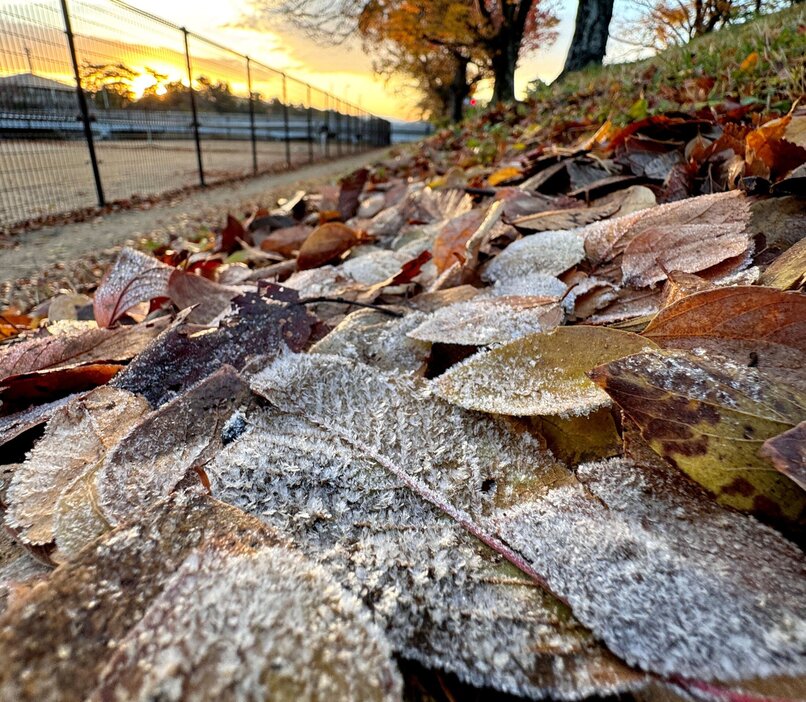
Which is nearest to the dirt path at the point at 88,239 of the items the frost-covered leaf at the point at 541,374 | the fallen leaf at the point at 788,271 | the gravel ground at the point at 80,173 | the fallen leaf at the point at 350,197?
the gravel ground at the point at 80,173

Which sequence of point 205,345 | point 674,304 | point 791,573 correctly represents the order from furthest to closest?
point 205,345
point 674,304
point 791,573

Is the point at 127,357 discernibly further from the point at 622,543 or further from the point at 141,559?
the point at 622,543

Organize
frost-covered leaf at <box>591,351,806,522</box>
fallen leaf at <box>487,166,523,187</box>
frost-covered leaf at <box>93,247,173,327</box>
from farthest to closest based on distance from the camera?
fallen leaf at <box>487,166,523,187</box> < frost-covered leaf at <box>93,247,173,327</box> < frost-covered leaf at <box>591,351,806,522</box>

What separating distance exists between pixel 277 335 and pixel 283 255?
1.18 meters

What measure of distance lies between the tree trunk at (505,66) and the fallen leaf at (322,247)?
11859 millimetres

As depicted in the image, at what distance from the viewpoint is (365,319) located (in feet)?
2.89

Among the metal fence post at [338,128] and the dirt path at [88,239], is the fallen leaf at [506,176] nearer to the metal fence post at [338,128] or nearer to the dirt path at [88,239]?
the dirt path at [88,239]

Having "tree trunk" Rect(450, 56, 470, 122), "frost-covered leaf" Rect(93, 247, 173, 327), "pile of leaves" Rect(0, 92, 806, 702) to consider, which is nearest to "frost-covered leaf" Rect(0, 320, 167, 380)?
"pile of leaves" Rect(0, 92, 806, 702)

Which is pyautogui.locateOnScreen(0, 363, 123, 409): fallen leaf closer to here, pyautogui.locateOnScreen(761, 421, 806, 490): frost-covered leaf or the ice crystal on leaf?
the ice crystal on leaf

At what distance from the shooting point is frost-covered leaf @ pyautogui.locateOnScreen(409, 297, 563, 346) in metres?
0.73

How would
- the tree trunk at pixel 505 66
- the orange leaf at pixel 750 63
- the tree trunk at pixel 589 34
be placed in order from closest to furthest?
the orange leaf at pixel 750 63 → the tree trunk at pixel 589 34 → the tree trunk at pixel 505 66

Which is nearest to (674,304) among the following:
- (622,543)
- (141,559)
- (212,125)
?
(622,543)

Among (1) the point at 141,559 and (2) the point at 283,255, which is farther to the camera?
(2) the point at 283,255

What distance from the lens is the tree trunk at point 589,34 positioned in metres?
8.77
